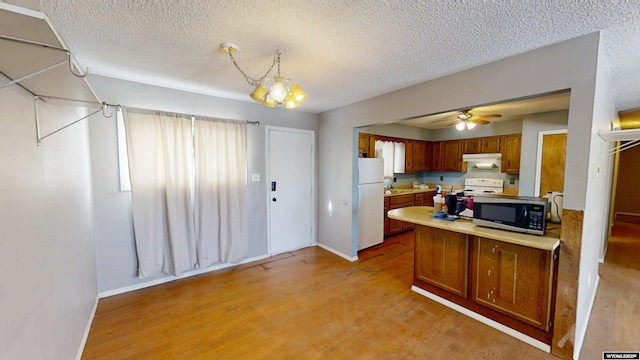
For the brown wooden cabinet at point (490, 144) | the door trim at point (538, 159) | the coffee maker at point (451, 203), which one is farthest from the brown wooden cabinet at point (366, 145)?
the door trim at point (538, 159)

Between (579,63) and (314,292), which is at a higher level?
(579,63)

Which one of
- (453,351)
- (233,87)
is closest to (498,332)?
(453,351)

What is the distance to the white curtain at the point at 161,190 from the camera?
281 cm

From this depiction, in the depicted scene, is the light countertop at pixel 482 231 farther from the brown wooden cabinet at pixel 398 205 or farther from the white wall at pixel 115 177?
the white wall at pixel 115 177

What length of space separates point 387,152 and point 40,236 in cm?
519

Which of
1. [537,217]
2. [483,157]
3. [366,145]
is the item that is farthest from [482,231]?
[483,157]

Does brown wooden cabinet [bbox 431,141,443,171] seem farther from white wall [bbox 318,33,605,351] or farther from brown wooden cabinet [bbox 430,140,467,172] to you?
white wall [bbox 318,33,605,351]

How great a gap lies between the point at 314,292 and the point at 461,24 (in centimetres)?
288

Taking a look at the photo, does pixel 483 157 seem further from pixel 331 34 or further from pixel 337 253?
pixel 331 34

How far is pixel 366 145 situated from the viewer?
4.82 m

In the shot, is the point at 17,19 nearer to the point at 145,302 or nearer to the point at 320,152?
the point at 145,302

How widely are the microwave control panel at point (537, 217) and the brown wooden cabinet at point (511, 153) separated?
3438 millimetres

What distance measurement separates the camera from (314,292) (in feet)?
9.58

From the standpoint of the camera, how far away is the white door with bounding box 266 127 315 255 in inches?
156
